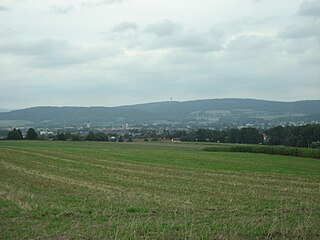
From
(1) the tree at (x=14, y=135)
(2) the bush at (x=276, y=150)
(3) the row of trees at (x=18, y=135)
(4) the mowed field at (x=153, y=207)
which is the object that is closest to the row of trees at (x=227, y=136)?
(2) the bush at (x=276, y=150)

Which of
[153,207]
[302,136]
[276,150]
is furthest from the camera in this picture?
[302,136]

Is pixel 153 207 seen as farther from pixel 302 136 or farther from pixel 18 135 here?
pixel 18 135

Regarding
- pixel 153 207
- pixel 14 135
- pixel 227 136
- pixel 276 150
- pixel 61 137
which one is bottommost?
pixel 276 150

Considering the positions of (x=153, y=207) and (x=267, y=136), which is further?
(x=267, y=136)

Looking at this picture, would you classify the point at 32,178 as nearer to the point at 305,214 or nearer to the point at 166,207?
the point at 166,207

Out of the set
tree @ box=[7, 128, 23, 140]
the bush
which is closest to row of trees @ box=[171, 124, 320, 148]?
the bush

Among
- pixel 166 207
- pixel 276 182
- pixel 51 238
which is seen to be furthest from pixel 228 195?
pixel 51 238

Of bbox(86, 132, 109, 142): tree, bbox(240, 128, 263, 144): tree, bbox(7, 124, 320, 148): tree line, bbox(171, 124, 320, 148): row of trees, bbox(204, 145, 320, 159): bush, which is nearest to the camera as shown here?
bbox(204, 145, 320, 159): bush

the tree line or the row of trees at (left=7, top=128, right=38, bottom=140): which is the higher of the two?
the row of trees at (left=7, top=128, right=38, bottom=140)

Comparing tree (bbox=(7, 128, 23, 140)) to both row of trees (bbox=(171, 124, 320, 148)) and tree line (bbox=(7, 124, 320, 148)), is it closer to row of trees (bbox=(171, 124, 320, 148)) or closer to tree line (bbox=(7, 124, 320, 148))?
tree line (bbox=(7, 124, 320, 148))

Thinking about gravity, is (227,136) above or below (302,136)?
below

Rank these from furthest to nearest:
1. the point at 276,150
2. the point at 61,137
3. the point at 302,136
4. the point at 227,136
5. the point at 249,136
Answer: the point at 227,136 < the point at 61,137 < the point at 249,136 < the point at 302,136 < the point at 276,150

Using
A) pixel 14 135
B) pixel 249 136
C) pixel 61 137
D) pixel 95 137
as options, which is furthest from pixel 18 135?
pixel 249 136

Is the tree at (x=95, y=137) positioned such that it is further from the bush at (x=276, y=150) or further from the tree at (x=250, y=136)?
the bush at (x=276, y=150)
